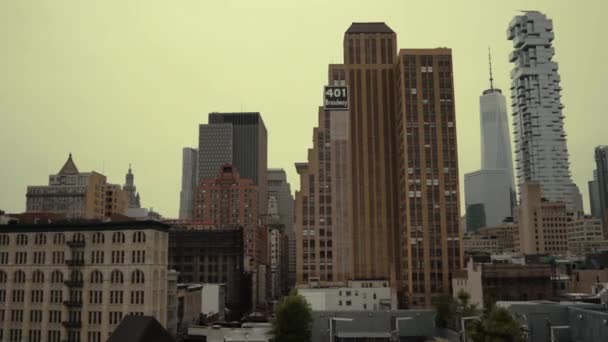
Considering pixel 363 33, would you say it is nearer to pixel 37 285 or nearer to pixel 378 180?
pixel 378 180

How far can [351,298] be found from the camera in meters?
149

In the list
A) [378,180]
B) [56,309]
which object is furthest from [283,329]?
[378,180]

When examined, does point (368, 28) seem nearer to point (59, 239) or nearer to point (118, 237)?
point (118, 237)

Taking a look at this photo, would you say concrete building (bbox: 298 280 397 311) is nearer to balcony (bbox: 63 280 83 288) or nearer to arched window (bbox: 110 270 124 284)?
arched window (bbox: 110 270 124 284)

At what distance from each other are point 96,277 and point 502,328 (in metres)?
66.1

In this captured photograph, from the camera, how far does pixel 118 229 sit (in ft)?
332

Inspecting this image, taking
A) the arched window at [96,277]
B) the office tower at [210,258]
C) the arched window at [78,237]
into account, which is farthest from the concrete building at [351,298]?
the arched window at [78,237]

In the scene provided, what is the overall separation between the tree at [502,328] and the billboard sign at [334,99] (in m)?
114

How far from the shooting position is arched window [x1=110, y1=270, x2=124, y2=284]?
326 feet

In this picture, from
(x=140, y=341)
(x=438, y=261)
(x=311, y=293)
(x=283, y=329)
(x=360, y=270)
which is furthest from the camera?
(x=360, y=270)

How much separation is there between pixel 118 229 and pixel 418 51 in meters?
110

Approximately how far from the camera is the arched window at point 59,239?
103500 mm

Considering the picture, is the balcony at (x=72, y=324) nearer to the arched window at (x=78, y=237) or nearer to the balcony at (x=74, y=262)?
the balcony at (x=74, y=262)

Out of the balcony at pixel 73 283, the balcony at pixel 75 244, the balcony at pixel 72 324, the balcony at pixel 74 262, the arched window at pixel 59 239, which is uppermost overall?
the arched window at pixel 59 239
